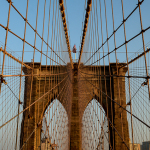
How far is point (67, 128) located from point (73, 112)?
122 centimetres

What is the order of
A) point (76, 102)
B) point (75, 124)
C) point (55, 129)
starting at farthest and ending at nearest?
point (76, 102), point (75, 124), point (55, 129)

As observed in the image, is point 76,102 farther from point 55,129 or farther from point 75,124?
point 55,129

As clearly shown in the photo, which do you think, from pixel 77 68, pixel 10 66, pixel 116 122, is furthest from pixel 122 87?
pixel 10 66

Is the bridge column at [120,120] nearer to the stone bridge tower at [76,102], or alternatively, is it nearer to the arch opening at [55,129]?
the stone bridge tower at [76,102]

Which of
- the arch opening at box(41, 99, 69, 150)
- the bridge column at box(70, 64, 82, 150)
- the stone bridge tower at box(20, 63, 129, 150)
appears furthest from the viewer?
the bridge column at box(70, 64, 82, 150)

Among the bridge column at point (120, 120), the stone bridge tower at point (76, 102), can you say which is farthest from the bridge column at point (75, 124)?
the bridge column at point (120, 120)

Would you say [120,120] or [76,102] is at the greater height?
[76,102]

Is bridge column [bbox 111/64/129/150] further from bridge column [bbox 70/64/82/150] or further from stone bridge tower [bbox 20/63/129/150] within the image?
bridge column [bbox 70/64/82/150]

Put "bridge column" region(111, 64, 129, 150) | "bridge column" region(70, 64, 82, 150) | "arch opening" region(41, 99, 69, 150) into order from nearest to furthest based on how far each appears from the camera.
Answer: "arch opening" region(41, 99, 69, 150) → "bridge column" region(111, 64, 129, 150) → "bridge column" region(70, 64, 82, 150)

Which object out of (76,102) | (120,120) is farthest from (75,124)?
(120,120)

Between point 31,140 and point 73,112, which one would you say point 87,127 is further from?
point 31,140

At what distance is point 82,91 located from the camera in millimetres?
13266

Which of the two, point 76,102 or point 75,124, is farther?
point 76,102

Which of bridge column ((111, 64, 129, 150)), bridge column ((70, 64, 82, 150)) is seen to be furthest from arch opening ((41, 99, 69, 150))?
bridge column ((111, 64, 129, 150))
